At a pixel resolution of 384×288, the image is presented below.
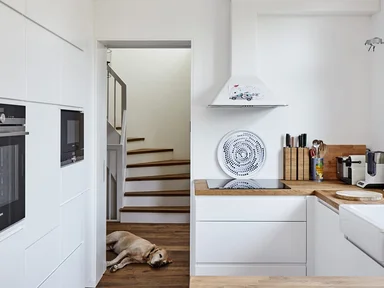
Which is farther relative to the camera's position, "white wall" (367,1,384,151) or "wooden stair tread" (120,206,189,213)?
"wooden stair tread" (120,206,189,213)

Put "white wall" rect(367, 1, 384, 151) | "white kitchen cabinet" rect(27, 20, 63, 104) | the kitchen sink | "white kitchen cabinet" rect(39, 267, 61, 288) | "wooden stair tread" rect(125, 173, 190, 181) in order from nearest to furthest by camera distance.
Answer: the kitchen sink → "white kitchen cabinet" rect(27, 20, 63, 104) → "white kitchen cabinet" rect(39, 267, 61, 288) → "white wall" rect(367, 1, 384, 151) → "wooden stair tread" rect(125, 173, 190, 181)

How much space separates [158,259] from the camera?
3.88 m

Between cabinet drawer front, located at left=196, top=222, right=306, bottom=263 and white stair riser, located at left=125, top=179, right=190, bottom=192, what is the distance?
282 centimetres

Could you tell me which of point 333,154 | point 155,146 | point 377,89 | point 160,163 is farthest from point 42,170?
point 155,146

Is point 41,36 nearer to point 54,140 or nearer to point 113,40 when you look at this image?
point 54,140

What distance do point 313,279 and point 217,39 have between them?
8.09 ft

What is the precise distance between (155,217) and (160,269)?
5.00 ft

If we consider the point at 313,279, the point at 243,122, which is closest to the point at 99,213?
the point at 243,122

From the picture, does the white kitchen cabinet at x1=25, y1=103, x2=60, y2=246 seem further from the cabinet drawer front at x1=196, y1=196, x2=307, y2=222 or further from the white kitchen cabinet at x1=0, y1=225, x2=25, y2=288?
the cabinet drawer front at x1=196, y1=196, x2=307, y2=222

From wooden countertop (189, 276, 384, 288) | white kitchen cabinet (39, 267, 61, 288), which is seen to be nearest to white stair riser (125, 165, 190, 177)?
white kitchen cabinet (39, 267, 61, 288)

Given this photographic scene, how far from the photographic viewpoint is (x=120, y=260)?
3.98m

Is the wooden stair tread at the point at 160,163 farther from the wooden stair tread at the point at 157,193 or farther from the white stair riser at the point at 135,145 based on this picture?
the white stair riser at the point at 135,145

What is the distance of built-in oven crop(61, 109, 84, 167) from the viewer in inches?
103

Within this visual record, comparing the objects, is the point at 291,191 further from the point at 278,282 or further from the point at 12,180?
the point at 12,180
